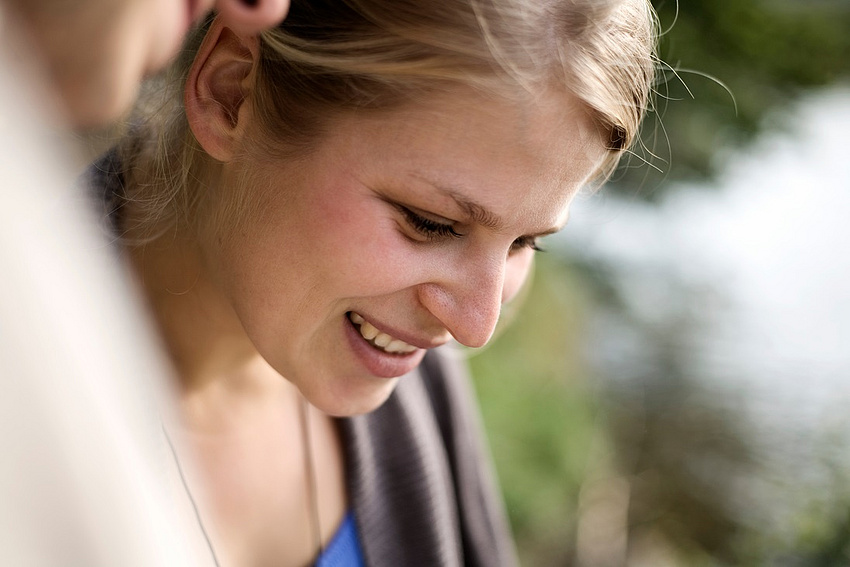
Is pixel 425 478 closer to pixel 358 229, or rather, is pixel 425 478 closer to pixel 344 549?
pixel 344 549

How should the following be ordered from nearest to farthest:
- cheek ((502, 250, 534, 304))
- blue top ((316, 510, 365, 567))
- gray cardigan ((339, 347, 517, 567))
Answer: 1. cheek ((502, 250, 534, 304))
2. blue top ((316, 510, 365, 567))
3. gray cardigan ((339, 347, 517, 567))

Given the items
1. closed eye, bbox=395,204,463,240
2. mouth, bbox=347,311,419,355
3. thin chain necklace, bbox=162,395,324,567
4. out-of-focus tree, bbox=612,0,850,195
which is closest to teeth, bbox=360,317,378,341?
mouth, bbox=347,311,419,355

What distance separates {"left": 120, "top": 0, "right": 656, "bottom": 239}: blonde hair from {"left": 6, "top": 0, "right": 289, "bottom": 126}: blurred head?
343 millimetres

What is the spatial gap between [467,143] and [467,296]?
17 centimetres

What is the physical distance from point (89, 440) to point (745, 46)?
2.73m

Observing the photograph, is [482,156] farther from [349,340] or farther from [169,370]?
[169,370]

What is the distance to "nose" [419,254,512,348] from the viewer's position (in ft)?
2.72

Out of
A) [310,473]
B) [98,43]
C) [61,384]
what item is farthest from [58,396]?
[310,473]

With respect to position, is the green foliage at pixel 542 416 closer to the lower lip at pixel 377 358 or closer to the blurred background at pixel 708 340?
the blurred background at pixel 708 340

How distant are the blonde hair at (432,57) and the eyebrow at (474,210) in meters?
0.09

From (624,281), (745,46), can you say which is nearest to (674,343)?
(624,281)

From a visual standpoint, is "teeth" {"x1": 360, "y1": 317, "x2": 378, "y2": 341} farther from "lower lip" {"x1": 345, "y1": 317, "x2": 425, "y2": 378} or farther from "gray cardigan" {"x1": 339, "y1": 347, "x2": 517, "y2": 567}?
"gray cardigan" {"x1": 339, "y1": 347, "x2": 517, "y2": 567}

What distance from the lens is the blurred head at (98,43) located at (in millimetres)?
341

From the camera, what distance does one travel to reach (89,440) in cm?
24
